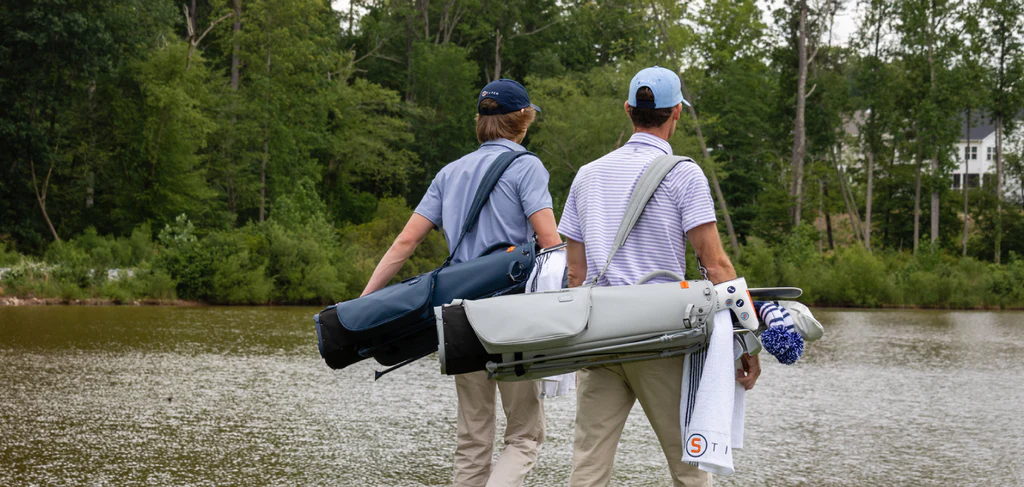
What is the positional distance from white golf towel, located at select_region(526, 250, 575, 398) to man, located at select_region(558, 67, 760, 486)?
0.79 feet

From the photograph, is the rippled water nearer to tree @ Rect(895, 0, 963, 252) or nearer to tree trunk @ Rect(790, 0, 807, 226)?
tree trunk @ Rect(790, 0, 807, 226)

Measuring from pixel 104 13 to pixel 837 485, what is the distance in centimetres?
3400

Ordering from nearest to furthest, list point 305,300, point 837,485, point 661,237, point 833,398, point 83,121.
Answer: point 661,237 < point 837,485 < point 833,398 < point 305,300 < point 83,121

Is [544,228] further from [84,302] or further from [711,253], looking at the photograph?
[84,302]

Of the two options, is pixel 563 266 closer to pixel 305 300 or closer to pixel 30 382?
pixel 30 382

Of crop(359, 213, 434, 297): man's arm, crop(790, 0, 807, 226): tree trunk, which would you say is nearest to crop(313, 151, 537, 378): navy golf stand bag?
crop(359, 213, 434, 297): man's arm

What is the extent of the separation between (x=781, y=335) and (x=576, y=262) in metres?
0.78

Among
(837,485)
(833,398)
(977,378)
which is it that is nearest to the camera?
(837,485)

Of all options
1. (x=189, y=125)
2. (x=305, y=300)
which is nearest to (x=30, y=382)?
(x=305, y=300)

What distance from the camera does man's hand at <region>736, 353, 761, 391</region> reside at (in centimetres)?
357

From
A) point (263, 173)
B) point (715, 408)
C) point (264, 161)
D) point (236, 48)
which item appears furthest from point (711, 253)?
point (236, 48)

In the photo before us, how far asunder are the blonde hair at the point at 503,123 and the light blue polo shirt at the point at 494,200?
0.04m

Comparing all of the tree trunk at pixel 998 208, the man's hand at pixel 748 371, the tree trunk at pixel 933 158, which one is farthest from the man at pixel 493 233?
the tree trunk at pixel 998 208

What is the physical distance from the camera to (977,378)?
39.7 ft
